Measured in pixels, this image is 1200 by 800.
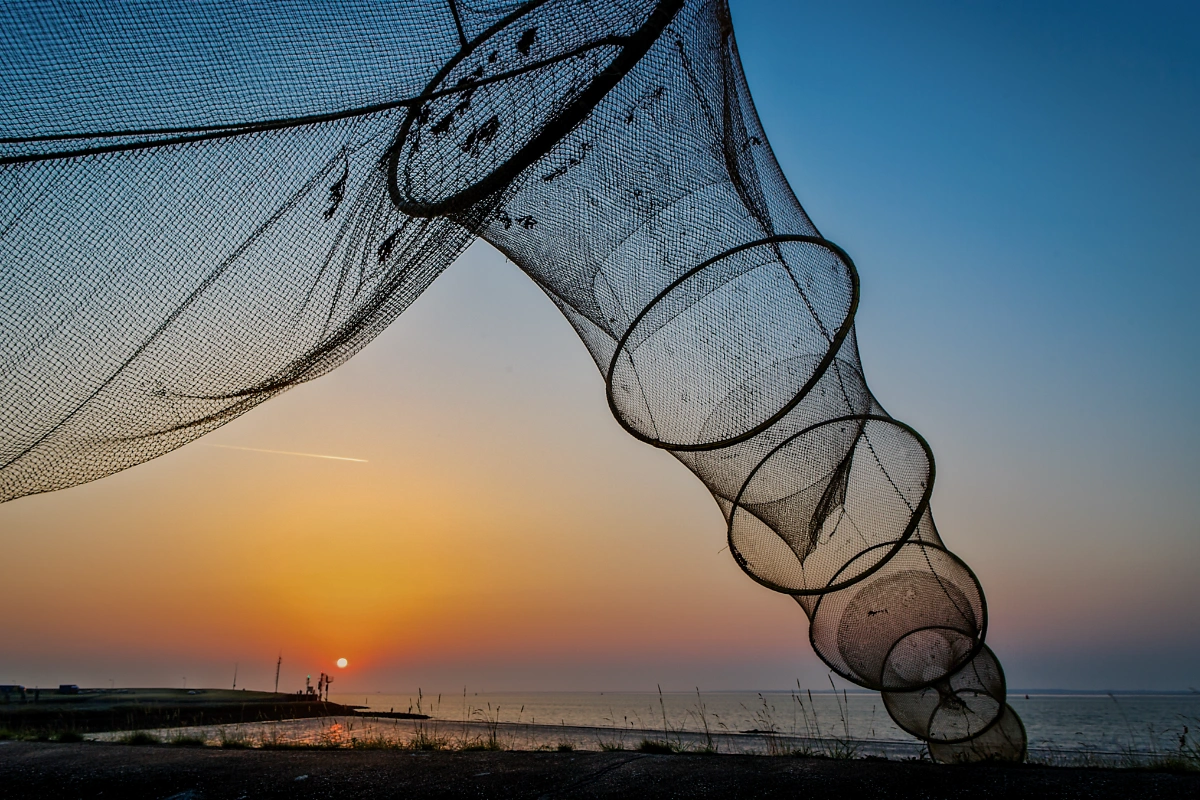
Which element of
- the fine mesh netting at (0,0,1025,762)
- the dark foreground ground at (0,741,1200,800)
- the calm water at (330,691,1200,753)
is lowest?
the calm water at (330,691,1200,753)

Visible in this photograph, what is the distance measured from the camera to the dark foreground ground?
11.0 ft

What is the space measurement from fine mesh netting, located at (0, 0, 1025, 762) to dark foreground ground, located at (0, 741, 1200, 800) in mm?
1888

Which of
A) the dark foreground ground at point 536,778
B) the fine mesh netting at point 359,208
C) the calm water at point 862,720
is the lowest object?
the calm water at point 862,720

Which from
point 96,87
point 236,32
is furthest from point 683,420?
point 96,87

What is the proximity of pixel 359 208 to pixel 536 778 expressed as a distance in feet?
10.8

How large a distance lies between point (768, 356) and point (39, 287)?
3.36m

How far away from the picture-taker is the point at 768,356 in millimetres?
3783

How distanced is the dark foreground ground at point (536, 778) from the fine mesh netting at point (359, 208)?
6.19 feet

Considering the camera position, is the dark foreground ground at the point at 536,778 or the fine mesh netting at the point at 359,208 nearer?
the fine mesh netting at the point at 359,208

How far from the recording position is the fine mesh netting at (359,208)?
260 centimetres

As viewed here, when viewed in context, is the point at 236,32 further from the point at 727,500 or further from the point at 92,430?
the point at 727,500

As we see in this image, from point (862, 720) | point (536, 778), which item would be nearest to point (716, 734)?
point (536, 778)

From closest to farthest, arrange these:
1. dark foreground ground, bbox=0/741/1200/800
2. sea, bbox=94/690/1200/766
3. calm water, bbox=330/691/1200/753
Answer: dark foreground ground, bbox=0/741/1200/800 → sea, bbox=94/690/1200/766 → calm water, bbox=330/691/1200/753

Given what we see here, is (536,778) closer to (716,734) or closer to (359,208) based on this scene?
(359,208)
